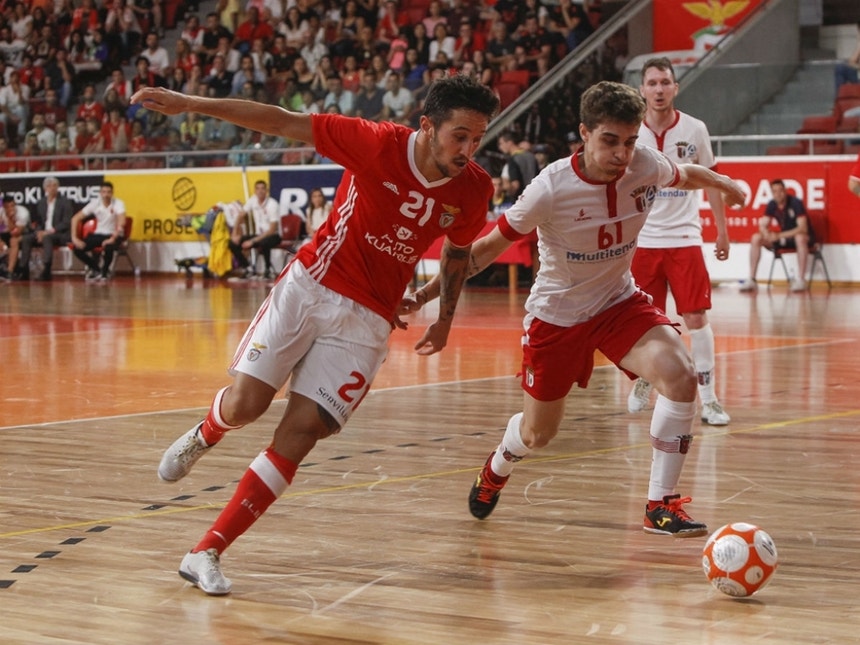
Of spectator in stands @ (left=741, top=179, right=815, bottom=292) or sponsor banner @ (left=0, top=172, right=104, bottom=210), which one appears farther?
sponsor banner @ (left=0, top=172, right=104, bottom=210)

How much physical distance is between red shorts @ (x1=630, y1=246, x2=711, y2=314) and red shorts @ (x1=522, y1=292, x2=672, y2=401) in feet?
8.89

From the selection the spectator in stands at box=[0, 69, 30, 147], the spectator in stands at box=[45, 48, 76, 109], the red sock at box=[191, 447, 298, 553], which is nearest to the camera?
the red sock at box=[191, 447, 298, 553]

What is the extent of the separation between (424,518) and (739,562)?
1662mm

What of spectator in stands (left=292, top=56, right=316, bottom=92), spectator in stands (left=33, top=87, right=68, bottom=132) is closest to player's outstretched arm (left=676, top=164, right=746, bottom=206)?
spectator in stands (left=292, top=56, right=316, bottom=92)

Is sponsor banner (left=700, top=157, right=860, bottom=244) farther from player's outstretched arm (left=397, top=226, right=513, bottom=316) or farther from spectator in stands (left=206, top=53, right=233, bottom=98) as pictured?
player's outstretched arm (left=397, top=226, right=513, bottom=316)

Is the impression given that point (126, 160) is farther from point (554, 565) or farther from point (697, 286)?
point (554, 565)

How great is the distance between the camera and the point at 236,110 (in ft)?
16.1

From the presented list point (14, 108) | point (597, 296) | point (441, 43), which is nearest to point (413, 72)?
point (441, 43)

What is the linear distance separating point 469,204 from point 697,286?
3717 mm

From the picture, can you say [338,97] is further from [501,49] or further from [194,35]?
[194,35]

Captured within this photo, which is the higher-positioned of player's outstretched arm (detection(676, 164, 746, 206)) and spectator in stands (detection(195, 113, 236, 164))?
spectator in stands (detection(195, 113, 236, 164))

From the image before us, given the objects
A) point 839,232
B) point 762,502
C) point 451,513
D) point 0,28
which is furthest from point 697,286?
point 0,28

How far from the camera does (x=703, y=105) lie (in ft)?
69.6

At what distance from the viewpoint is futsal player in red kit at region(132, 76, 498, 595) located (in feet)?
16.0
